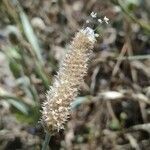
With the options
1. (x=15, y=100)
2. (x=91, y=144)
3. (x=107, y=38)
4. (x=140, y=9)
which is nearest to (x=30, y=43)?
(x=15, y=100)

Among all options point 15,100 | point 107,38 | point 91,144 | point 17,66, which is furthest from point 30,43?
point 107,38

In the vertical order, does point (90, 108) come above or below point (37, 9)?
below

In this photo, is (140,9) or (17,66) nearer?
(17,66)

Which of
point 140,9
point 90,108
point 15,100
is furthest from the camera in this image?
point 140,9

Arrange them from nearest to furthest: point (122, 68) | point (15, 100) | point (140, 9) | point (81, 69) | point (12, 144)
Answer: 1. point (81, 69)
2. point (15, 100)
3. point (12, 144)
4. point (122, 68)
5. point (140, 9)

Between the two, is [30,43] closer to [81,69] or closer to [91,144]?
[91,144]

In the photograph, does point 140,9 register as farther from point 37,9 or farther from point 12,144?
point 12,144

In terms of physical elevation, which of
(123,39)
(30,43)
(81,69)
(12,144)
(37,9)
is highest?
(37,9)
